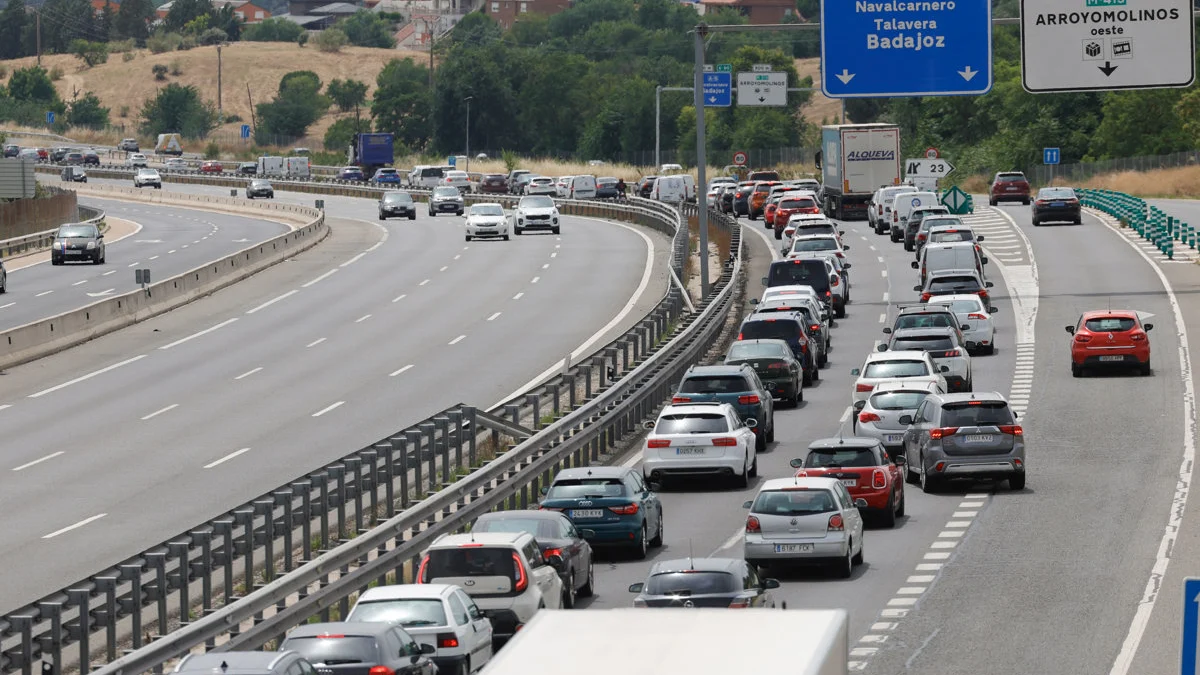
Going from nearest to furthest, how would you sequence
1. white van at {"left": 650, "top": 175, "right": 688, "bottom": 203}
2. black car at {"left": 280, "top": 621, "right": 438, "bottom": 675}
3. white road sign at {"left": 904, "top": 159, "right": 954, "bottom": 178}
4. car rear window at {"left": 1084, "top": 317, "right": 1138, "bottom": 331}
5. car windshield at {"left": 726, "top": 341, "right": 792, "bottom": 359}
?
black car at {"left": 280, "top": 621, "right": 438, "bottom": 675} → car windshield at {"left": 726, "top": 341, "right": 792, "bottom": 359} → car rear window at {"left": 1084, "top": 317, "right": 1138, "bottom": 331} → white road sign at {"left": 904, "top": 159, "right": 954, "bottom": 178} → white van at {"left": 650, "top": 175, "right": 688, "bottom": 203}

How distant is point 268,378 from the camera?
45875 millimetres

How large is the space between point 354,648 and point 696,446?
15666 millimetres

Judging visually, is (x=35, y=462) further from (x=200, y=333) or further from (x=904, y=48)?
(x=200, y=333)

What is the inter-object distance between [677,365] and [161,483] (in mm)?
11508

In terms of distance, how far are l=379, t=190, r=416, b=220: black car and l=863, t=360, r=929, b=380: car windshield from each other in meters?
62.2

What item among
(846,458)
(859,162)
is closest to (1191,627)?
(846,458)

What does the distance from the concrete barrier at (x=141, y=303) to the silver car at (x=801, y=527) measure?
28033 mm

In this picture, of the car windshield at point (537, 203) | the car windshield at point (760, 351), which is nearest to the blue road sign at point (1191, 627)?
the car windshield at point (760, 351)

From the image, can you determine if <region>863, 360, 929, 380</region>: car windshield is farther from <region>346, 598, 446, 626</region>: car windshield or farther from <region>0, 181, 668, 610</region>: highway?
<region>346, 598, 446, 626</region>: car windshield

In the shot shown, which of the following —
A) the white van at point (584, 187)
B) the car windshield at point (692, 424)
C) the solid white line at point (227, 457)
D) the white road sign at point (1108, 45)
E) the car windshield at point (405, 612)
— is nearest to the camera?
the car windshield at point (405, 612)

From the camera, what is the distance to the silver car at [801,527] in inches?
957

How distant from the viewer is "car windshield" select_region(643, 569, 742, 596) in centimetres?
1958

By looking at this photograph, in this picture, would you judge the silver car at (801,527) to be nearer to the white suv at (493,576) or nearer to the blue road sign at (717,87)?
the white suv at (493,576)

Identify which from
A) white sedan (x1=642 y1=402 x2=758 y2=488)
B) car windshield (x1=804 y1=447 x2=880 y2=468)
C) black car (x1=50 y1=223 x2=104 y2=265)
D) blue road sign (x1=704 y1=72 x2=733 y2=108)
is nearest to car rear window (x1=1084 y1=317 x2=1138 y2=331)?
white sedan (x1=642 y1=402 x2=758 y2=488)
